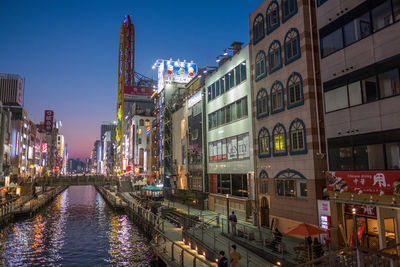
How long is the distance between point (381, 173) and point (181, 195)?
120 feet

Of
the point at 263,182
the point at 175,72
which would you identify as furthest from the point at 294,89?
the point at 175,72

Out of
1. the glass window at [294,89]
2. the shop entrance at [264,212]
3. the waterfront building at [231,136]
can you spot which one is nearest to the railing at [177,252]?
the waterfront building at [231,136]

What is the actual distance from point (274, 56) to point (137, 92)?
155 metres

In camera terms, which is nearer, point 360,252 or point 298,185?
point 360,252

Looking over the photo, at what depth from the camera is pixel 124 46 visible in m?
167

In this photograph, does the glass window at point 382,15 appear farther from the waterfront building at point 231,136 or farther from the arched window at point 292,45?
the waterfront building at point 231,136

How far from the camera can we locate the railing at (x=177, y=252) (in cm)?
1965

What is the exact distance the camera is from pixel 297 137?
83.4 ft

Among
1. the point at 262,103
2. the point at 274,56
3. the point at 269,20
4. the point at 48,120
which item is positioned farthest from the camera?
the point at 48,120

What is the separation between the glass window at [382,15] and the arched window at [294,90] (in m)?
7.19

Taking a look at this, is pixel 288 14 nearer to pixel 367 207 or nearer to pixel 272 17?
pixel 272 17

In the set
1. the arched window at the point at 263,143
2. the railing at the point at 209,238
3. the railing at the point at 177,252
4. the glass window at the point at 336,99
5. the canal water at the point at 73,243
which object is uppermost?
the glass window at the point at 336,99

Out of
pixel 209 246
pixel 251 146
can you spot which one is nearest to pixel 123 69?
pixel 251 146

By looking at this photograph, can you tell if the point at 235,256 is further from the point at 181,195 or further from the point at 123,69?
the point at 123,69
